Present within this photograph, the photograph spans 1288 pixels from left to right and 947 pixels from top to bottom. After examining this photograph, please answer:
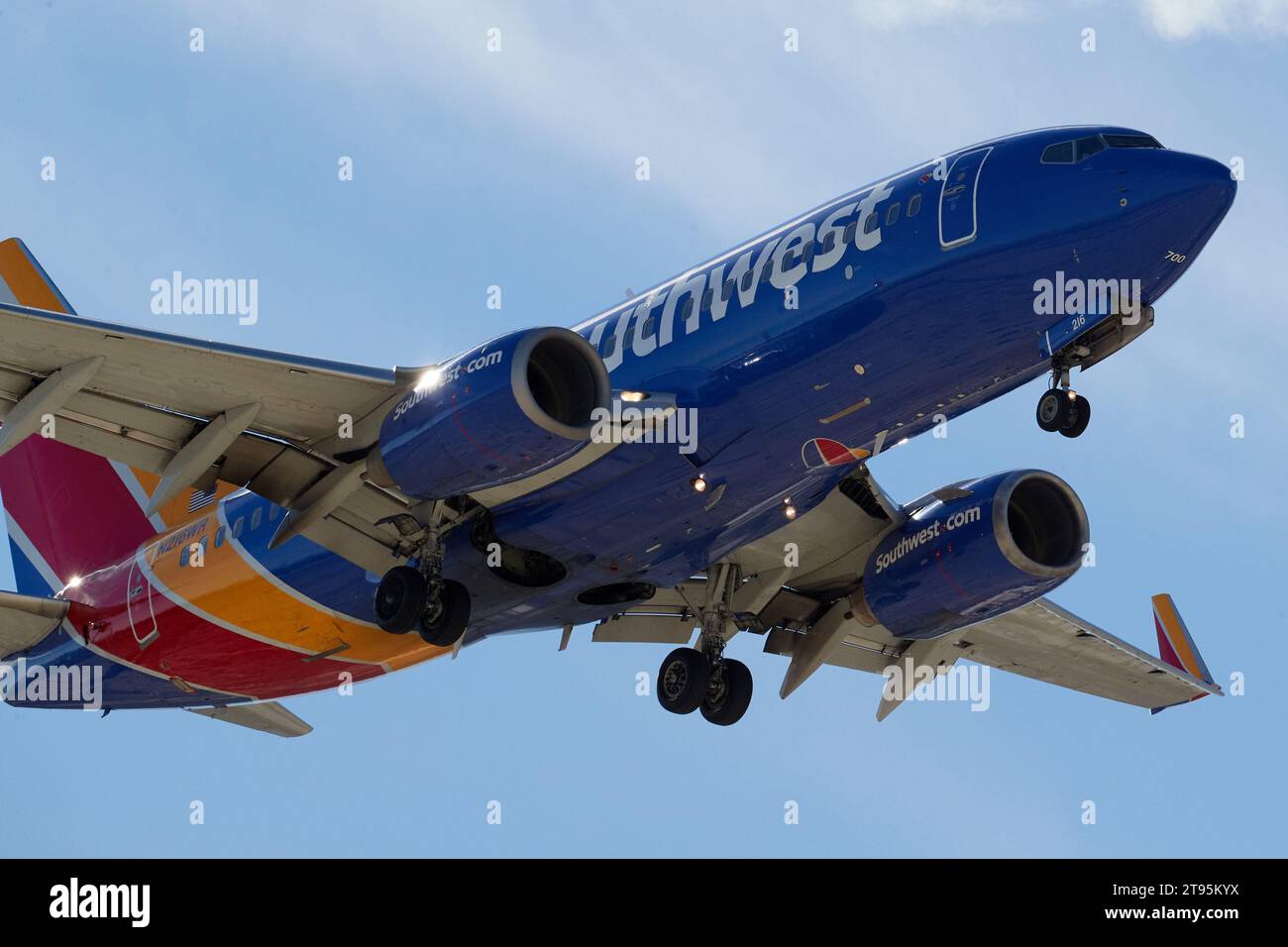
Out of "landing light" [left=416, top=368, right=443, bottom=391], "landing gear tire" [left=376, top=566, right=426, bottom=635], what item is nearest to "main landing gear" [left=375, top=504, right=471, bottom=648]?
"landing gear tire" [left=376, top=566, right=426, bottom=635]

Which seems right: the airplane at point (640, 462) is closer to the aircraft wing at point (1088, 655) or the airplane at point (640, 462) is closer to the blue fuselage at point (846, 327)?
the blue fuselage at point (846, 327)

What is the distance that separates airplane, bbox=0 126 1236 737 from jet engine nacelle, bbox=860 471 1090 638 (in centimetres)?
5

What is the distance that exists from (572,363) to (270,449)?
182 inches

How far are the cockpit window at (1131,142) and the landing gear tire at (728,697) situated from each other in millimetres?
10199

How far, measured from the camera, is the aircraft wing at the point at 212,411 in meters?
20.9

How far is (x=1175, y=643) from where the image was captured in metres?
29.8

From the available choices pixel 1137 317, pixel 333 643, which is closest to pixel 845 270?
pixel 1137 317

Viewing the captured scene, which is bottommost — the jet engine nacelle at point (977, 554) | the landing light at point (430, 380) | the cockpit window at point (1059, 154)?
the jet engine nacelle at point (977, 554)

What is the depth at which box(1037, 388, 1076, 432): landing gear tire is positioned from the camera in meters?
19.7

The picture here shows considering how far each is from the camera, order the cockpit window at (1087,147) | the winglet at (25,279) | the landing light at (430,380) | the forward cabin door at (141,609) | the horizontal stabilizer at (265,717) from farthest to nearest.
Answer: the winglet at (25,279), the horizontal stabilizer at (265,717), the forward cabin door at (141,609), the landing light at (430,380), the cockpit window at (1087,147)
